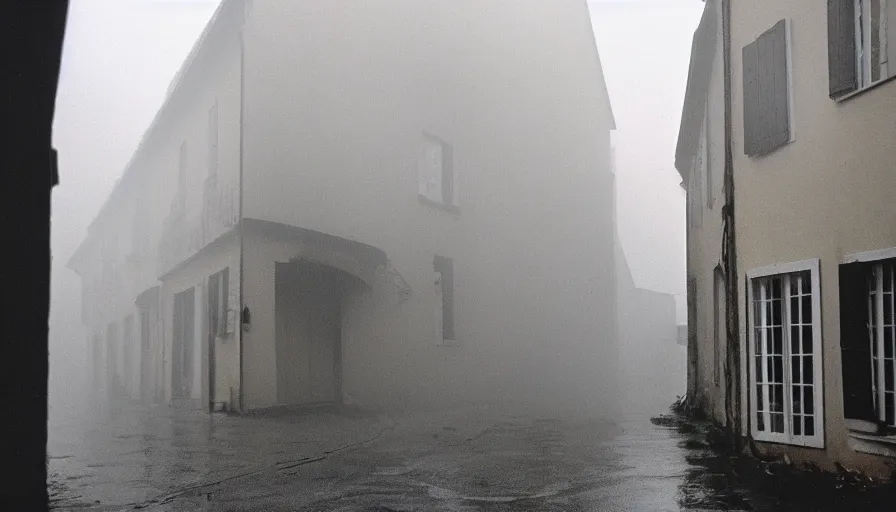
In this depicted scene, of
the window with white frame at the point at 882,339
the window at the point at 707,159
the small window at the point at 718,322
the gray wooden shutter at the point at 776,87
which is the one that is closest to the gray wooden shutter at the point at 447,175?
the window at the point at 707,159

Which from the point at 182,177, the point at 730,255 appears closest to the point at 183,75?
the point at 182,177

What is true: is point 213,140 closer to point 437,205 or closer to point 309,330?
point 309,330

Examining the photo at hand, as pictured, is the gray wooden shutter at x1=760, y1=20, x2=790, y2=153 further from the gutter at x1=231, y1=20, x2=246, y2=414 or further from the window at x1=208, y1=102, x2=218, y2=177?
the window at x1=208, y1=102, x2=218, y2=177

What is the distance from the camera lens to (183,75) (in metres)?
16.8

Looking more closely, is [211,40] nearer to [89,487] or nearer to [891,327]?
[89,487]

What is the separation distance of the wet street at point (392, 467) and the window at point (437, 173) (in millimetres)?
7468

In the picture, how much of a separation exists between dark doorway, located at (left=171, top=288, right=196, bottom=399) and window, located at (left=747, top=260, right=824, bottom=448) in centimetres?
996

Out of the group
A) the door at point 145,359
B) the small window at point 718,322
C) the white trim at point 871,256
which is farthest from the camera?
the door at point 145,359

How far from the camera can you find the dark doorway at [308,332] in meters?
16.1

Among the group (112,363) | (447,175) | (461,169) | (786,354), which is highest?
(461,169)

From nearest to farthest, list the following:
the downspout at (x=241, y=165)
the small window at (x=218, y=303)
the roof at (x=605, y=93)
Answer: the downspout at (x=241, y=165) < the small window at (x=218, y=303) < the roof at (x=605, y=93)

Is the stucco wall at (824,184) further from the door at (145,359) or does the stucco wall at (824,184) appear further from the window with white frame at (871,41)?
the door at (145,359)

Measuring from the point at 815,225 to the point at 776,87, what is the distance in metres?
1.38

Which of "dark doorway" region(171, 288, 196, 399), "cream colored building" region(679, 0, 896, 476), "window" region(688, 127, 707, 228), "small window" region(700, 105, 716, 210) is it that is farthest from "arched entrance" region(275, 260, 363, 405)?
"cream colored building" region(679, 0, 896, 476)
